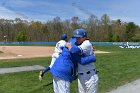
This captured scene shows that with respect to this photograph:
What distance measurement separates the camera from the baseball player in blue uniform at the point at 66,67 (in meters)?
6.10

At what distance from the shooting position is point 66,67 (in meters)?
6.13

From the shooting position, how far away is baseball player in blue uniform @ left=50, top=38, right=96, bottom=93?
20.0ft

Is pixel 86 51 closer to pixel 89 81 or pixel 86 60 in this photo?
pixel 86 60

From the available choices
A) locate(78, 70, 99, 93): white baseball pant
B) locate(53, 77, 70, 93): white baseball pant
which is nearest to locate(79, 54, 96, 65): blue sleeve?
locate(78, 70, 99, 93): white baseball pant

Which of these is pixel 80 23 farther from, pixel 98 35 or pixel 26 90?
pixel 26 90

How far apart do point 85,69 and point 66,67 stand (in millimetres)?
360

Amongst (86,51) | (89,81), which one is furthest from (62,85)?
(86,51)

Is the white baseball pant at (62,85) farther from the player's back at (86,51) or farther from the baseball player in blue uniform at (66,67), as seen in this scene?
the player's back at (86,51)

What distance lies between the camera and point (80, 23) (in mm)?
114062

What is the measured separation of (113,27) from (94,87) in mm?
125231

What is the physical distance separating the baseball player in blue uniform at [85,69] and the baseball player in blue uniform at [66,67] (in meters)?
0.10

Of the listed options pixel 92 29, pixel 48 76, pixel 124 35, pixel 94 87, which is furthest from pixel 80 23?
pixel 94 87

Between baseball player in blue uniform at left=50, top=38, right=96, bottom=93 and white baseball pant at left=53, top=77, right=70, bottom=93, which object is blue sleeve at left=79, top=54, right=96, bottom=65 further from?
white baseball pant at left=53, top=77, right=70, bottom=93

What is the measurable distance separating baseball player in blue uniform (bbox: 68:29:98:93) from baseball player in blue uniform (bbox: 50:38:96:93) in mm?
103
